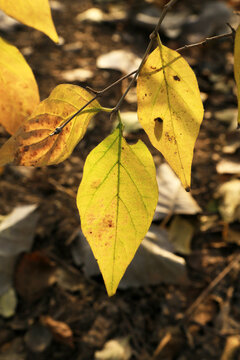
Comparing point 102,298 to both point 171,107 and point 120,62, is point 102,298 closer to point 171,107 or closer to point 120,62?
point 171,107

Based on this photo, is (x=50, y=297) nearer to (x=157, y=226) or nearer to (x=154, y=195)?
(x=157, y=226)

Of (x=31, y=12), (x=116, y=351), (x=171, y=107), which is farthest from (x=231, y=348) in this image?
(x=31, y=12)

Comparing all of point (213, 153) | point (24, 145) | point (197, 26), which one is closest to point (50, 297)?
point (24, 145)

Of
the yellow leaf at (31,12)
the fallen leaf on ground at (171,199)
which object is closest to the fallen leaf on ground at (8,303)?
the fallen leaf on ground at (171,199)

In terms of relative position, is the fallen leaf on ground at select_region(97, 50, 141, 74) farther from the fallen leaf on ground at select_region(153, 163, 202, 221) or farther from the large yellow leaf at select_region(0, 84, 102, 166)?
the large yellow leaf at select_region(0, 84, 102, 166)

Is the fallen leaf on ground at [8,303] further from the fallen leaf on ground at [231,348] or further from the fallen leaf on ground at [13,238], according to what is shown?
the fallen leaf on ground at [231,348]

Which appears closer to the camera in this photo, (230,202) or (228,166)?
(230,202)

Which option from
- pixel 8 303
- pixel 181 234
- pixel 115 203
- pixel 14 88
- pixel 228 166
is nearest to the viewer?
pixel 115 203
